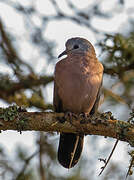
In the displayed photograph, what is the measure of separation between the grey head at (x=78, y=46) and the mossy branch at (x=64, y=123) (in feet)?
5.41

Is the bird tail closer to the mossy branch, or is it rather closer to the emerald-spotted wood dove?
the emerald-spotted wood dove

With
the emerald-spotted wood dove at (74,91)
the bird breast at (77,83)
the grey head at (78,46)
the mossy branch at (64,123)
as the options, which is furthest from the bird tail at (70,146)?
the grey head at (78,46)

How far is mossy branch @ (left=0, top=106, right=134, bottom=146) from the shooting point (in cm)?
428

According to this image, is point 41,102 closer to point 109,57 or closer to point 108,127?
point 109,57

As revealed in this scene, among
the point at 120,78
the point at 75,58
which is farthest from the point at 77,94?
the point at 120,78

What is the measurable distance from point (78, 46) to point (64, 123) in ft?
6.22

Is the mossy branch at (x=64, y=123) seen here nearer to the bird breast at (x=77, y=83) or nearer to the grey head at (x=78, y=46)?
the bird breast at (x=77, y=83)

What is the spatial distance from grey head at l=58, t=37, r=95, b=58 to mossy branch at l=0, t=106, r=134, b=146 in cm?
165

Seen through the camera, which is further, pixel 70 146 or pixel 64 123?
pixel 70 146

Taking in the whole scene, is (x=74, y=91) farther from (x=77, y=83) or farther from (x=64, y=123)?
(x=64, y=123)

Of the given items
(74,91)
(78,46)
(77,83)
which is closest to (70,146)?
(74,91)

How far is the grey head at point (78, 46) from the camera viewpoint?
19.4 feet

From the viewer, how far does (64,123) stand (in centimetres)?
447

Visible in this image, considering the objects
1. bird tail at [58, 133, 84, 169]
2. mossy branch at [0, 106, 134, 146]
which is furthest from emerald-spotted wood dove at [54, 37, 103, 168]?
mossy branch at [0, 106, 134, 146]
